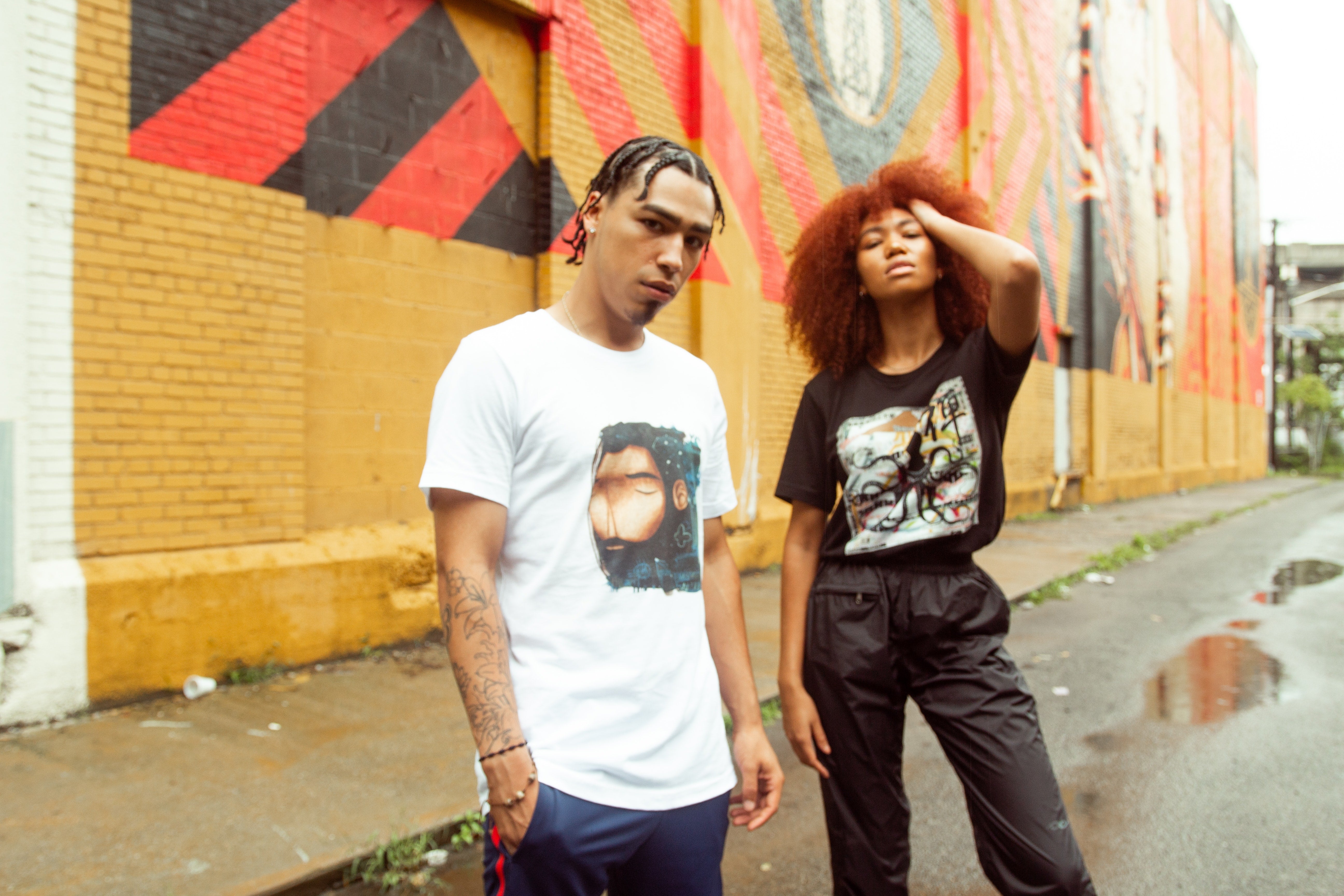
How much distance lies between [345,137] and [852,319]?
14.4 feet

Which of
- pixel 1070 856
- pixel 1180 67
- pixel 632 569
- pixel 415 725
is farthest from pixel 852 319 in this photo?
pixel 1180 67

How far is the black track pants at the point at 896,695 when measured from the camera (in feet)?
6.81

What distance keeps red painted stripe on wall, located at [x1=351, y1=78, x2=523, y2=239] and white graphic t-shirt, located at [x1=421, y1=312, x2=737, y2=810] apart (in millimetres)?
4737

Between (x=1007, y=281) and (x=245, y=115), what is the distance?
4577mm

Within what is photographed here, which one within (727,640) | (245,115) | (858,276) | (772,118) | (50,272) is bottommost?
(727,640)

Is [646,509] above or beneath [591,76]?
beneath

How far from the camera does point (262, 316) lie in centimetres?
513

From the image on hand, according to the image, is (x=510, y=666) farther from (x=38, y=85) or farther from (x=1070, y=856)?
(x=38, y=85)

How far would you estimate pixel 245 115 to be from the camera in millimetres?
5094

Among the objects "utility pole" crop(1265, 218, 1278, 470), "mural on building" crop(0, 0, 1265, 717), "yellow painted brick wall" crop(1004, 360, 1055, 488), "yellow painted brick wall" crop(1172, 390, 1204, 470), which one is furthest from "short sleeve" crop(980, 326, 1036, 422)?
"utility pole" crop(1265, 218, 1278, 470)

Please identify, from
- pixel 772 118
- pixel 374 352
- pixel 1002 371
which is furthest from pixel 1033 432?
pixel 1002 371

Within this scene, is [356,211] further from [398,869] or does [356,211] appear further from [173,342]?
[398,869]

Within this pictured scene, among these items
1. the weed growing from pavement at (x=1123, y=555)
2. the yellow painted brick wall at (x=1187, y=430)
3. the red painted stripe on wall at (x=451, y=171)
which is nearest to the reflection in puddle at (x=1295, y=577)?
the weed growing from pavement at (x=1123, y=555)

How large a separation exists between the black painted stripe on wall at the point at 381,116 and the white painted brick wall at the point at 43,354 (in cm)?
107
